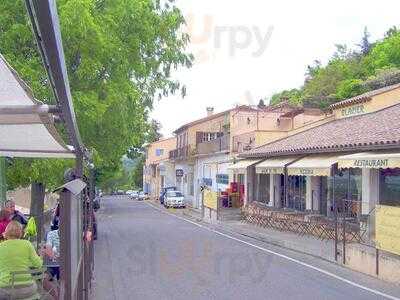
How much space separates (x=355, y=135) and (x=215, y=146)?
83.3 ft

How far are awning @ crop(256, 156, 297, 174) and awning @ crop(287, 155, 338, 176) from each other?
1154mm

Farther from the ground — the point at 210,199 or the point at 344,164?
the point at 344,164

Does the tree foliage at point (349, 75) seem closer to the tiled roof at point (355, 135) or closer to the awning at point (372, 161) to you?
the tiled roof at point (355, 135)

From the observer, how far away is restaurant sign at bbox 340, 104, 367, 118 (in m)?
28.7

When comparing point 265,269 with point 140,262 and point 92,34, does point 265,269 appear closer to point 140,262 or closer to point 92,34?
point 140,262

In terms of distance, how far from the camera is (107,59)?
16781 millimetres

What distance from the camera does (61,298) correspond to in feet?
13.6

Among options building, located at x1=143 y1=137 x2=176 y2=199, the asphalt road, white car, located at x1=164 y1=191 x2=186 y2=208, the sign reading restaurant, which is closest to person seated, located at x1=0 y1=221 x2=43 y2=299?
the asphalt road

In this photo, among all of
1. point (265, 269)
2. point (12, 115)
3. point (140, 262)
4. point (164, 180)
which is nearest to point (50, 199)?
point (140, 262)

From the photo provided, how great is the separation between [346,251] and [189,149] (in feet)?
144

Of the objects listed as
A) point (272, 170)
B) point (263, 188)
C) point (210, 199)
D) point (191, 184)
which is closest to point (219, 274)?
point (272, 170)

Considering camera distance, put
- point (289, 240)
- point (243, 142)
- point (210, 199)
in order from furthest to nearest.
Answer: point (243, 142) < point (210, 199) < point (289, 240)

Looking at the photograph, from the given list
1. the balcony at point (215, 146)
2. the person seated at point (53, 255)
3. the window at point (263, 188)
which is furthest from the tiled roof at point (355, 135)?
the balcony at point (215, 146)

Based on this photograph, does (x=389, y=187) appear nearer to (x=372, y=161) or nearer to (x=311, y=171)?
(x=372, y=161)
